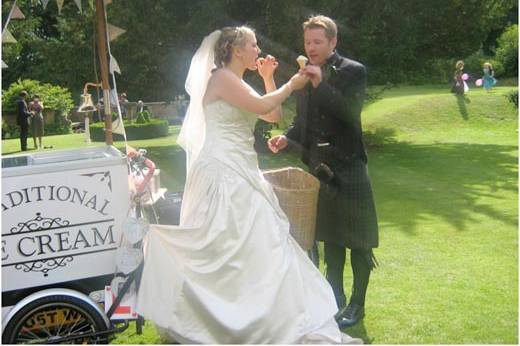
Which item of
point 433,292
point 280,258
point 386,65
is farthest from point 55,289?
point 386,65

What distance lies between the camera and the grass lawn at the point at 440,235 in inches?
159

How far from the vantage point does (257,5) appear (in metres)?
12.7

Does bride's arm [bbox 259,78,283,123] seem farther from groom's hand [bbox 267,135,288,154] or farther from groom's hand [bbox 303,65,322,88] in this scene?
groom's hand [bbox 303,65,322,88]

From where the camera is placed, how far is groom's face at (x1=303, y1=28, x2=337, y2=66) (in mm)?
3711

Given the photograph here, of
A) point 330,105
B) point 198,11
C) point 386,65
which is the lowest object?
point 330,105

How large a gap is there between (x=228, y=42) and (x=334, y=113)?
0.84 meters

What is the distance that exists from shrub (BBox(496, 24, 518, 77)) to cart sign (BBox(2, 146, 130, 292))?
28724 millimetres

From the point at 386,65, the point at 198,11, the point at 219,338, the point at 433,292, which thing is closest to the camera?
the point at 219,338

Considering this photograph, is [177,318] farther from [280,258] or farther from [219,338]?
[280,258]

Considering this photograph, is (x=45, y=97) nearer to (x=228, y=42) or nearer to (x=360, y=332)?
(x=228, y=42)

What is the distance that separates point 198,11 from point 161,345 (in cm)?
963

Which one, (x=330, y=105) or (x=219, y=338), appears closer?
(x=219, y=338)

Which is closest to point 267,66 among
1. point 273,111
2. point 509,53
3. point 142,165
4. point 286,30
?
point 273,111

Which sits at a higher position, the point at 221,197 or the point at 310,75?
the point at 310,75
